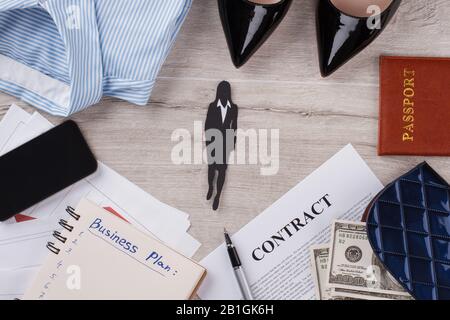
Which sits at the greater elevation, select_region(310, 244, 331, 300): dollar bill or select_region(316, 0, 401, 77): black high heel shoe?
select_region(316, 0, 401, 77): black high heel shoe

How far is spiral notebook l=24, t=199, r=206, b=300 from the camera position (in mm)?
697

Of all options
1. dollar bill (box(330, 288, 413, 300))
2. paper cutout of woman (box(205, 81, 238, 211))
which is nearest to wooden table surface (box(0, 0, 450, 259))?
paper cutout of woman (box(205, 81, 238, 211))

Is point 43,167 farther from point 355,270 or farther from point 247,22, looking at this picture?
point 355,270

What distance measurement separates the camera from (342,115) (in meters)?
0.72

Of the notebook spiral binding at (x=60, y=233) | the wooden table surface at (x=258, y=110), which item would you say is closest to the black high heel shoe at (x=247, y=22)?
the wooden table surface at (x=258, y=110)

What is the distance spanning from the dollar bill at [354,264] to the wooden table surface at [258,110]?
0.08 metres

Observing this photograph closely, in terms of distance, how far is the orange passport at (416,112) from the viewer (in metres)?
0.71

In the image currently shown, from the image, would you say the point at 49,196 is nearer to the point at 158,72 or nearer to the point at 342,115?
the point at 158,72

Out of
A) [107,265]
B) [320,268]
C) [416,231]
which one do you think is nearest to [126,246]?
[107,265]

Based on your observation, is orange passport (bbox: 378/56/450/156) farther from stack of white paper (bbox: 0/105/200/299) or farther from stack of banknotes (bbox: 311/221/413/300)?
stack of white paper (bbox: 0/105/200/299)

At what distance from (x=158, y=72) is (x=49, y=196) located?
0.21 meters

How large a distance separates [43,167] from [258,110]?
28 centimetres

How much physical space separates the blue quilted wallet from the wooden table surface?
3 centimetres
